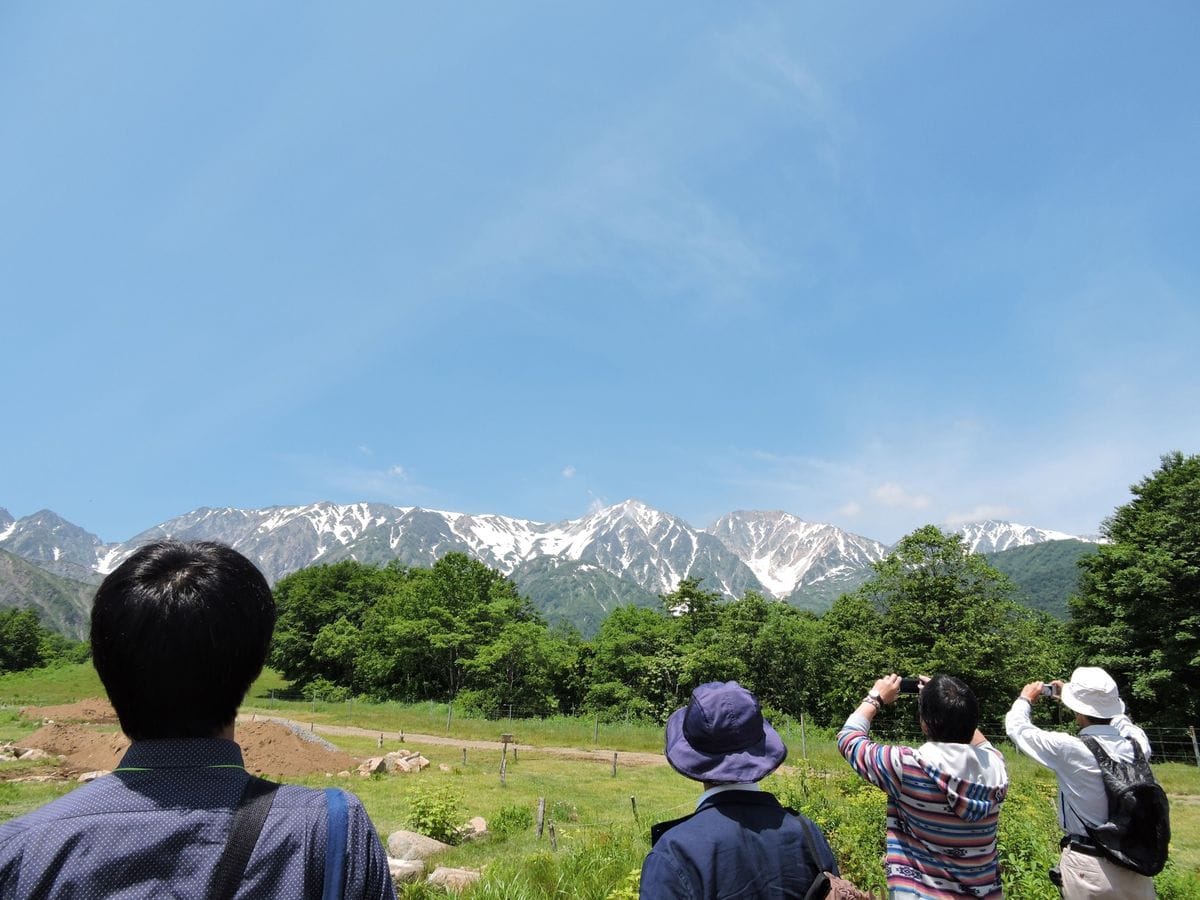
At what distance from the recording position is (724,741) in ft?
7.86

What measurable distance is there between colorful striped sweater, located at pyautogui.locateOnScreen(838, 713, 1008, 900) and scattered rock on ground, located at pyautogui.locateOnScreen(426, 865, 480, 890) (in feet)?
16.8

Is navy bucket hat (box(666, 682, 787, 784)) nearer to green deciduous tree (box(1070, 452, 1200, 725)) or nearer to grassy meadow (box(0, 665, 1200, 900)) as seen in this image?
grassy meadow (box(0, 665, 1200, 900))

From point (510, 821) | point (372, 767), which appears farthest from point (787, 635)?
point (510, 821)

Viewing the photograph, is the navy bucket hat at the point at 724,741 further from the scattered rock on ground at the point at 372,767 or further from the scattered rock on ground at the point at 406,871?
the scattered rock on ground at the point at 372,767

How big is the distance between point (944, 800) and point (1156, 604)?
3221 cm

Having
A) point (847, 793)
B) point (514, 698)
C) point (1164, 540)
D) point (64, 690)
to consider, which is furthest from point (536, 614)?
point (847, 793)

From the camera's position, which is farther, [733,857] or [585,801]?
[585,801]

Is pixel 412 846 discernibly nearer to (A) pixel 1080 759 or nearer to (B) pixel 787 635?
(A) pixel 1080 759

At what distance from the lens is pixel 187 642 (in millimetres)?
1401

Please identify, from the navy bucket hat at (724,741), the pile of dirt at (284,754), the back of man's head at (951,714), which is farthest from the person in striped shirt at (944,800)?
the pile of dirt at (284,754)

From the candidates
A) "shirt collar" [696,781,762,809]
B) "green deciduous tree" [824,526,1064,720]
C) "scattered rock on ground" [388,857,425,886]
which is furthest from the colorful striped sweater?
"green deciduous tree" [824,526,1064,720]

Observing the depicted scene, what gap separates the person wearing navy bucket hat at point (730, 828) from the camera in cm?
218

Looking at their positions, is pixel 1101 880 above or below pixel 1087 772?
below

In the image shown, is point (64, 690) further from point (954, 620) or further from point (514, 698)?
point (954, 620)
